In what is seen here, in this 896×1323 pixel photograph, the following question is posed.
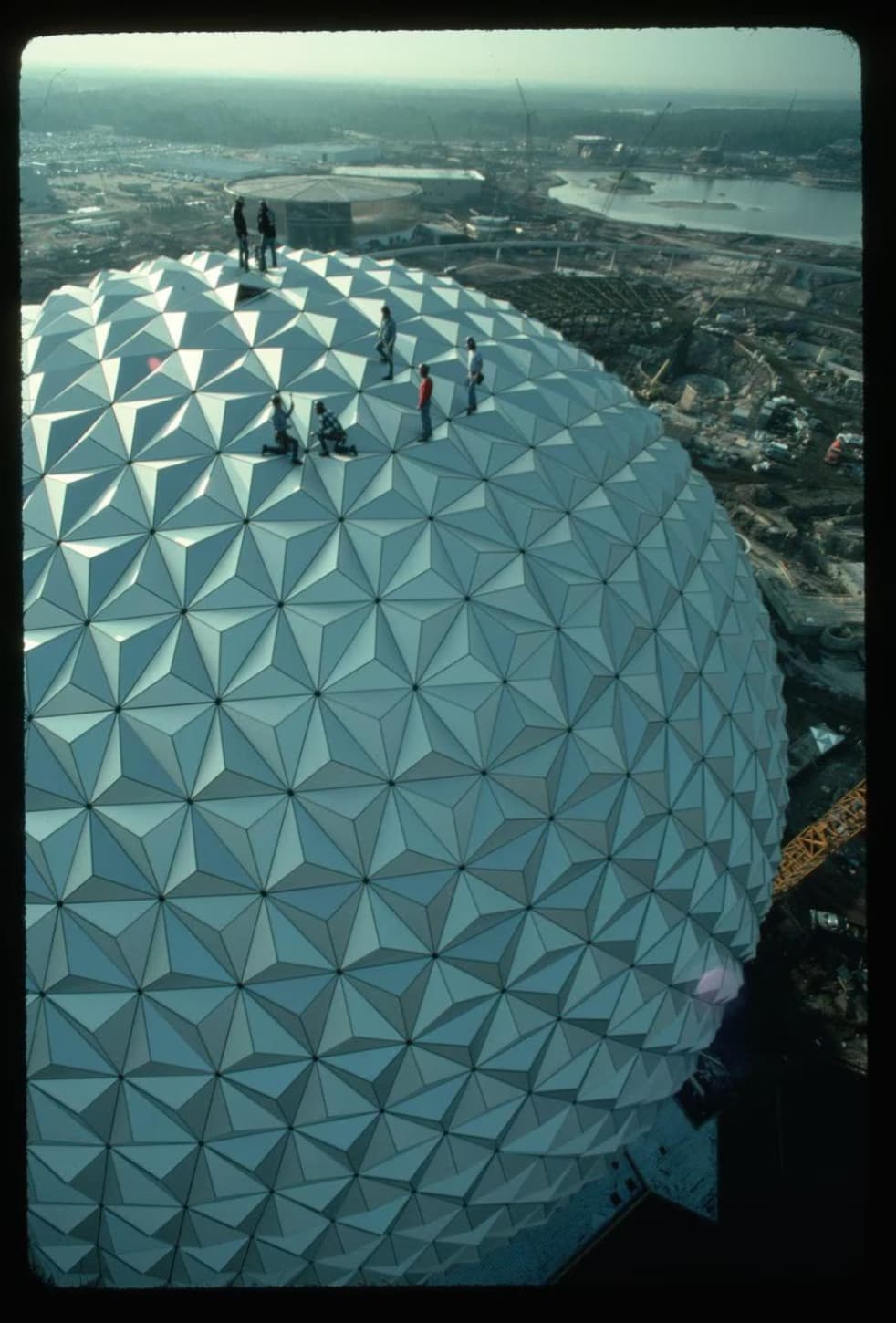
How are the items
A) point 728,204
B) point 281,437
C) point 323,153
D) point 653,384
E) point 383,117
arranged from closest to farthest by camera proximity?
point 281,437 → point 653,384 → point 728,204 → point 323,153 → point 383,117

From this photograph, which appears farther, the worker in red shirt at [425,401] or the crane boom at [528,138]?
the crane boom at [528,138]

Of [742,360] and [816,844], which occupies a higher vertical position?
[742,360]

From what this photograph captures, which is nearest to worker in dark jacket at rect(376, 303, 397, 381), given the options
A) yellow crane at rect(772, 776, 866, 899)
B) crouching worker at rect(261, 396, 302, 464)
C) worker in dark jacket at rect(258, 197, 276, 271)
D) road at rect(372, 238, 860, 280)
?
crouching worker at rect(261, 396, 302, 464)

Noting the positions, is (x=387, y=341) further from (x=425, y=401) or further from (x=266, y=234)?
(x=266, y=234)

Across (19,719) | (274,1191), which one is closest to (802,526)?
(274,1191)

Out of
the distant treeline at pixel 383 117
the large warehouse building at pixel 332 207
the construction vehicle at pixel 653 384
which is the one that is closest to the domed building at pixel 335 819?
the construction vehicle at pixel 653 384

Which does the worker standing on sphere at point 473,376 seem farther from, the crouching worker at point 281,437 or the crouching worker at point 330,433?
the crouching worker at point 281,437

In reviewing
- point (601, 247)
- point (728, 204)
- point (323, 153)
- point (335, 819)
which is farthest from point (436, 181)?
point (335, 819)
